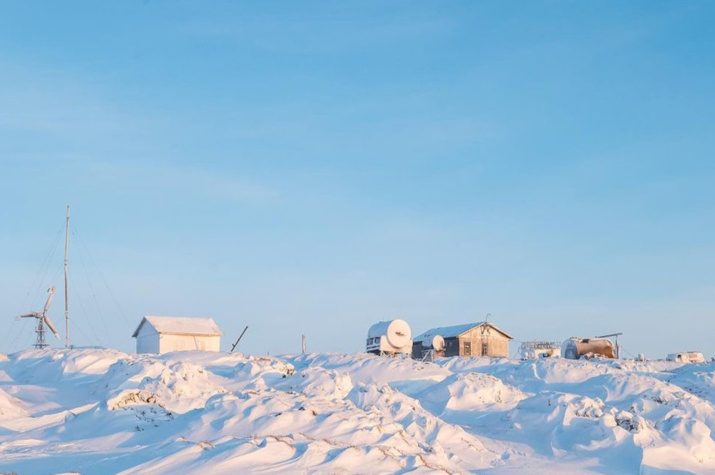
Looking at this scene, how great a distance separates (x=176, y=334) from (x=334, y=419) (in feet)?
105

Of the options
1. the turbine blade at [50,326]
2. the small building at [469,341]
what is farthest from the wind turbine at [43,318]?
the small building at [469,341]

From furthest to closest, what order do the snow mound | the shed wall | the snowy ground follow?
the shed wall
the snow mound
the snowy ground

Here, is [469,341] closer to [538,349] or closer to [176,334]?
[538,349]

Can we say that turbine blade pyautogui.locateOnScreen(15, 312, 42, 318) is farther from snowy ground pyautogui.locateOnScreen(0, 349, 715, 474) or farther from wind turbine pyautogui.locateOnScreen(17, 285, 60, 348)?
snowy ground pyautogui.locateOnScreen(0, 349, 715, 474)

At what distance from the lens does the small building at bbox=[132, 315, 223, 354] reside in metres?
46.7

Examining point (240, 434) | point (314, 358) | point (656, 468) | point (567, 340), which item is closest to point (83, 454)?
point (240, 434)

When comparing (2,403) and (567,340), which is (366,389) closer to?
(2,403)

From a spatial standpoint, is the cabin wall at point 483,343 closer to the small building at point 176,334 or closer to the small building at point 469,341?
the small building at point 469,341

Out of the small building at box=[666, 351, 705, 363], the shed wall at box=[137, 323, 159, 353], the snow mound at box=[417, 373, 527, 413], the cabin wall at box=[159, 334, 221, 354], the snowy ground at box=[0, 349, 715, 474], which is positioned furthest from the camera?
the small building at box=[666, 351, 705, 363]

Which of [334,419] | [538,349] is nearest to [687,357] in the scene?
[538,349]

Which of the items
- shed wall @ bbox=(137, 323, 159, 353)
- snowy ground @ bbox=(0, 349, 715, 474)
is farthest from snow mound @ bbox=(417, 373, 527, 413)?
shed wall @ bbox=(137, 323, 159, 353)

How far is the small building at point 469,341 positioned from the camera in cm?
5906

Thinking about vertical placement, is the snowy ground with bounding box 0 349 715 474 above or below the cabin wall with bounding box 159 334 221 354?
below

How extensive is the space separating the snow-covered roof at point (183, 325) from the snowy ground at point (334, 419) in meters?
13.1
